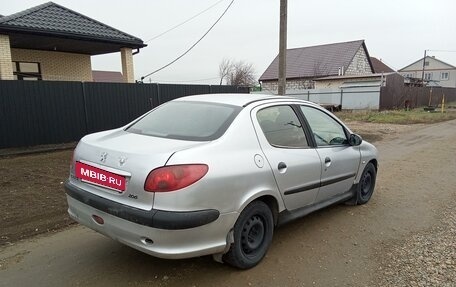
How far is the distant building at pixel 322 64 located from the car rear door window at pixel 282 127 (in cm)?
3719

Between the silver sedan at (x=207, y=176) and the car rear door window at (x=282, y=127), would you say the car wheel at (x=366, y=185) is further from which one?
the car rear door window at (x=282, y=127)

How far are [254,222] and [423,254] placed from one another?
69.5 inches

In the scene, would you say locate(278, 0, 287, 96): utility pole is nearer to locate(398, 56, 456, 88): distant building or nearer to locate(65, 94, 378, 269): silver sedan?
locate(65, 94, 378, 269): silver sedan

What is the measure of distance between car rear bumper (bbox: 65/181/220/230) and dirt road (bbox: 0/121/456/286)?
65cm

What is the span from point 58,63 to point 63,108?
6.76m

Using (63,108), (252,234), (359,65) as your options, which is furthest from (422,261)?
(359,65)

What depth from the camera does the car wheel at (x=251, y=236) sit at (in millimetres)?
3162

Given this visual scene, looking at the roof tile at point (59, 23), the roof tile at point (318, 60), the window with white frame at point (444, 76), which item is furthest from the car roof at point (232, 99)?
the window with white frame at point (444, 76)

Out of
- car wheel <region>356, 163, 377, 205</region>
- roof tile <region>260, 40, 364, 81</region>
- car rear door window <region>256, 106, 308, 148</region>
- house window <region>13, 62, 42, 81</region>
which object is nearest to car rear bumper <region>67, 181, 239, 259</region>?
car rear door window <region>256, 106, 308, 148</region>

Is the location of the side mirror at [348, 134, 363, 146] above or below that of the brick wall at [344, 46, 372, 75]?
below

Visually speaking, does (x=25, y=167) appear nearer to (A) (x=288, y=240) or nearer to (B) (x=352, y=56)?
(A) (x=288, y=240)

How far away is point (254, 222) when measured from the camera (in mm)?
3340

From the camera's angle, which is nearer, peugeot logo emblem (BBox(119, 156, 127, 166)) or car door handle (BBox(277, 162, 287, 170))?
peugeot logo emblem (BBox(119, 156, 127, 166))

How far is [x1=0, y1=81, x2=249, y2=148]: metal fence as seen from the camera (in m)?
9.27
